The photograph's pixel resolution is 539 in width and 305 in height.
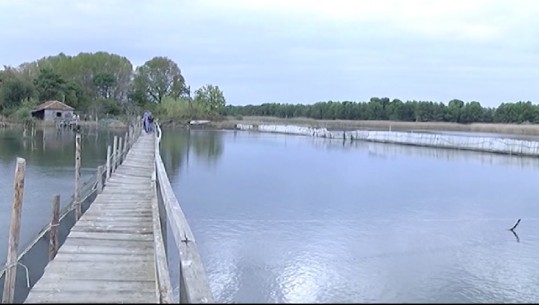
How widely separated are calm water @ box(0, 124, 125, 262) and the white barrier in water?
29894 millimetres

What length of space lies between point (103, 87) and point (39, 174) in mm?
59372

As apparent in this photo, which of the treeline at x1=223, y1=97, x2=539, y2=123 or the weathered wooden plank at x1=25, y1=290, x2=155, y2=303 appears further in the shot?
the treeline at x1=223, y1=97, x2=539, y2=123

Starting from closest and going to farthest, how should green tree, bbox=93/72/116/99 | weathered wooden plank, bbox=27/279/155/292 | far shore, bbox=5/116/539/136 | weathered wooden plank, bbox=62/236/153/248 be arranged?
weathered wooden plank, bbox=27/279/155/292 → weathered wooden plank, bbox=62/236/153/248 → far shore, bbox=5/116/539/136 → green tree, bbox=93/72/116/99

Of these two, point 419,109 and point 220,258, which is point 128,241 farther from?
point 419,109

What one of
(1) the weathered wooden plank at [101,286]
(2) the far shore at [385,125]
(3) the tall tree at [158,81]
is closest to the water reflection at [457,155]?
(2) the far shore at [385,125]

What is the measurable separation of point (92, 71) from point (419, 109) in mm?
55722

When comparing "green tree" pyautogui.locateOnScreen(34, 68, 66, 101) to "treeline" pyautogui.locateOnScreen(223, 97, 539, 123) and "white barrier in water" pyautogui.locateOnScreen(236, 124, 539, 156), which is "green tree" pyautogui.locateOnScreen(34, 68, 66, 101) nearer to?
"white barrier in water" pyautogui.locateOnScreen(236, 124, 539, 156)

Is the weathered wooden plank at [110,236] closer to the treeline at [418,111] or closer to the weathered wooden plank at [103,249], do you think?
the weathered wooden plank at [103,249]

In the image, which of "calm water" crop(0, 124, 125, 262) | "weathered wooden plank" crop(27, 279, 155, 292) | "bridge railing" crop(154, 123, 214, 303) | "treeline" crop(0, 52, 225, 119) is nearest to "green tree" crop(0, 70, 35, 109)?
"treeline" crop(0, 52, 225, 119)

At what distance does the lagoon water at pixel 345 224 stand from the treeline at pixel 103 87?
3521 centimetres

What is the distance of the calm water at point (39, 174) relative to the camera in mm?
16656

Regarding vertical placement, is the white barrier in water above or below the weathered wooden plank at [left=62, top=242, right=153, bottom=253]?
below

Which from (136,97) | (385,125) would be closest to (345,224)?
(136,97)

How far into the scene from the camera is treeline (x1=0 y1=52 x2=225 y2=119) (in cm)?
7062
